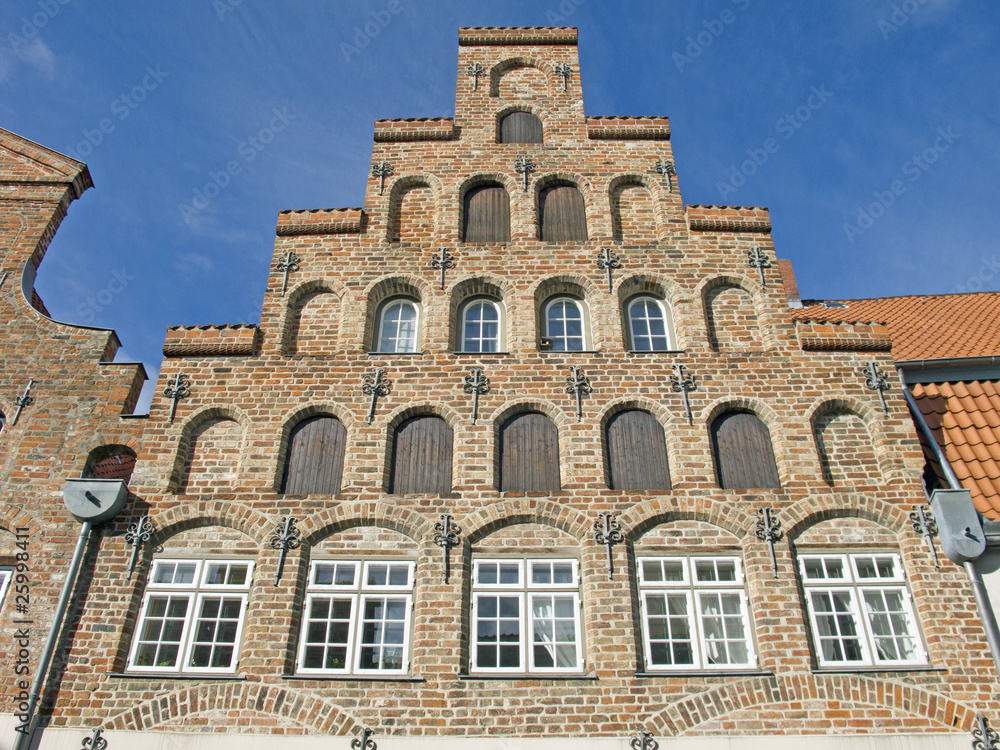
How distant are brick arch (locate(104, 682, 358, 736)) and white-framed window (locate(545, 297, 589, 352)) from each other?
5527mm

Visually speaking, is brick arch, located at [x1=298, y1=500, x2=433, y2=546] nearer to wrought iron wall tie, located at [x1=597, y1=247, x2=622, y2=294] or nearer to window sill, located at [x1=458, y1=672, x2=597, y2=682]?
window sill, located at [x1=458, y1=672, x2=597, y2=682]

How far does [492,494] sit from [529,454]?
776 mm

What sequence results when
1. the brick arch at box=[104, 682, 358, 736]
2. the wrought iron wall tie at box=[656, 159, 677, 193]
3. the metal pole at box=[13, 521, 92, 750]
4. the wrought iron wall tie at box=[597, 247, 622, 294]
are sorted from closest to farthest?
the metal pole at box=[13, 521, 92, 750] < the brick arch at box=[104, 682, 358, 736] < the wrought iron wall tie at box=[597, 247, 622, 294] < the wrought iron wall tie at box=[656, 159, 677, 193]

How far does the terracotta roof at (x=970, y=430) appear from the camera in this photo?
32.7 ft

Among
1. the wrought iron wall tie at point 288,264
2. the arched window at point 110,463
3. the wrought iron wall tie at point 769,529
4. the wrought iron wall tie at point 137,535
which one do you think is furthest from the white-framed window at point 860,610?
the arched window at point 110,463

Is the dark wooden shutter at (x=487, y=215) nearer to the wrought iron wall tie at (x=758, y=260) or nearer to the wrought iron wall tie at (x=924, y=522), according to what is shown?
the wrought iron wall tie at (x=758, y=260)

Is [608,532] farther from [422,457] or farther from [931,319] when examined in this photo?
[931,319]

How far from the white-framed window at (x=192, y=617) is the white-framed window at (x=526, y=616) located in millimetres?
2821

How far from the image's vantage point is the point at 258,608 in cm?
931

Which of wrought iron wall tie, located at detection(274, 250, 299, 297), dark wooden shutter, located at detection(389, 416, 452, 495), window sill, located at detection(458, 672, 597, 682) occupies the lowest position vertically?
window sill, located at detection(458, 672, 597, 682)

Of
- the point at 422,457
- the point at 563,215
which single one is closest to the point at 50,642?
the point at 422,457

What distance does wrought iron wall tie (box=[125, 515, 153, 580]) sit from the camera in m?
9.70

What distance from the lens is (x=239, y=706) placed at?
8773 millimetres

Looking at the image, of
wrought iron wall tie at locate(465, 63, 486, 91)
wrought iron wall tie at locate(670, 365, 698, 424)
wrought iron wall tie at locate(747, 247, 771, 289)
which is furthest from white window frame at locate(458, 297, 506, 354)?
wrought iron wall tie at locate(465, 63, 486, 91)
